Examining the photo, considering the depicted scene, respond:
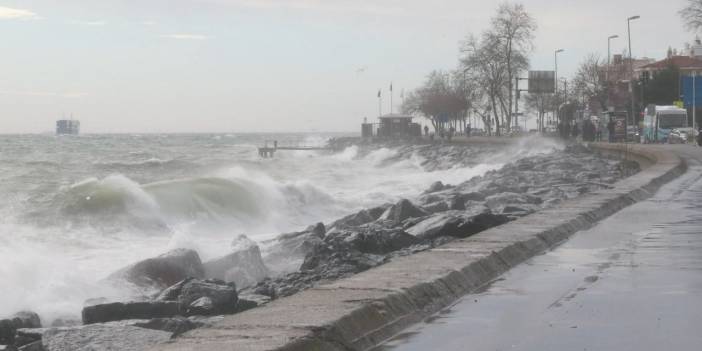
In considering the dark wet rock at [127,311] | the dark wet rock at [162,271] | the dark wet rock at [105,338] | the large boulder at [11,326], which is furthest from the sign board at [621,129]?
the dark wet rock at [105,338]

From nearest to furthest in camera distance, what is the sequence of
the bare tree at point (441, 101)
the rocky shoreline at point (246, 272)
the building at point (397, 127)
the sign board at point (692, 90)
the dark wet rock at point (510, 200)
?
1. the rocky shoreline at point (246, 272)
2. the dark wet rock at point (510, 200)
3. the sign board at point (692, 90)
4. the building at point (397, 127)
5. the bare tree at point (441, 101)

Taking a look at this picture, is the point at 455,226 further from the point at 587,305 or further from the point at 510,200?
the point at 510,200

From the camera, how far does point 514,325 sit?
674 cm

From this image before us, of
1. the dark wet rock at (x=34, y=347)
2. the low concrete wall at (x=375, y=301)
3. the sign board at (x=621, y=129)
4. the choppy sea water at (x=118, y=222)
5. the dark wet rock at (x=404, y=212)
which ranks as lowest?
the choppy sea water at (x=118, y=222)

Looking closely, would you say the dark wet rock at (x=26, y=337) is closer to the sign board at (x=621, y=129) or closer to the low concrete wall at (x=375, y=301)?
the low concrete wall at (x=375, y=301)

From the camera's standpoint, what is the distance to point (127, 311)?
866 cm

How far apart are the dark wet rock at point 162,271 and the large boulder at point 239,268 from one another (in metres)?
0.18

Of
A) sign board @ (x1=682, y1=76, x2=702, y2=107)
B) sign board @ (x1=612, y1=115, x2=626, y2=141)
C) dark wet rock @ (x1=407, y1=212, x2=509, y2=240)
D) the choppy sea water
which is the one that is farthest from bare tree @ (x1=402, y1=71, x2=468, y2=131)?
dark wet rock @ (x1=407, y1=212, x2=509, y2=240)

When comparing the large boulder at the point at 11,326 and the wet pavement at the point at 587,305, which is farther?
the large boulder at the point at 11,326

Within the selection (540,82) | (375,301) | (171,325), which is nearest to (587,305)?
(375,301)

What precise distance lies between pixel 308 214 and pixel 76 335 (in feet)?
77.3

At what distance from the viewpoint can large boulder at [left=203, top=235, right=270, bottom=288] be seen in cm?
1355

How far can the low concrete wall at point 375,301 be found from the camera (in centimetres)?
566

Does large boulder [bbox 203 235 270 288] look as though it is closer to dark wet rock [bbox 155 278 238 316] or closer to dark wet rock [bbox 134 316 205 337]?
dark wet rock [bbox 155 278 238 316]
